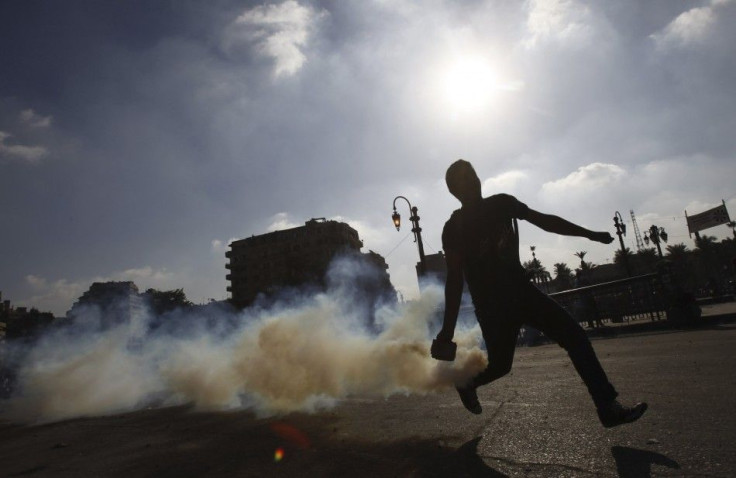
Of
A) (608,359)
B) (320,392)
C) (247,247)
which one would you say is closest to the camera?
(320,392)

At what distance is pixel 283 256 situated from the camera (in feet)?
238

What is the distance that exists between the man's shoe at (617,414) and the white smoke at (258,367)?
1.03 m

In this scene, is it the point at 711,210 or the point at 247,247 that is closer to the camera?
the point at 711,210

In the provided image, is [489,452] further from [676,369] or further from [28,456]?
[28,456]

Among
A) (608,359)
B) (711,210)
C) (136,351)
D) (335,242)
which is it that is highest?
(335,242)

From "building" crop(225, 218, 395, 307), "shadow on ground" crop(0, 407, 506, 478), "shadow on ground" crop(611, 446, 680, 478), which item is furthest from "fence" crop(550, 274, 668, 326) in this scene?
"building" crop(225, 218, 395, 307)

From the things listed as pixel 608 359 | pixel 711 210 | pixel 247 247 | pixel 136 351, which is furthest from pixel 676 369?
pixel 247 247

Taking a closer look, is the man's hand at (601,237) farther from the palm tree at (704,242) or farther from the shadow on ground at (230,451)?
the palm tree at (704,242)

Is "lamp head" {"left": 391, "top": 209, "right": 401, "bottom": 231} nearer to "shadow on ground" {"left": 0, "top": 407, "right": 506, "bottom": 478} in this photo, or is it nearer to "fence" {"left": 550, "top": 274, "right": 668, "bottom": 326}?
"fence" {"left": 550, "top": 274, "right": 668, "bottom": 326}

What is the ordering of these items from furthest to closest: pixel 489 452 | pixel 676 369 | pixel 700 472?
pixel 676 369 → pixel 489 452 → pixel 700 472

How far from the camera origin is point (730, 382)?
3.17 meters

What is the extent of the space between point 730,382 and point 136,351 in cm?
1253

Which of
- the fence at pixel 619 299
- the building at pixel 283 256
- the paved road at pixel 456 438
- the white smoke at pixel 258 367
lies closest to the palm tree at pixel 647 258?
the building at pixel 283 256

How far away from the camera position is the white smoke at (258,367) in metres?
4.66
